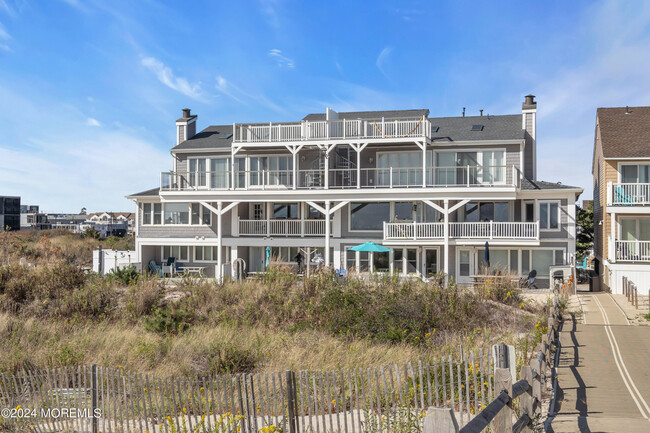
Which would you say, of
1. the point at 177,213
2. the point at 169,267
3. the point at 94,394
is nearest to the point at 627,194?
the point at 177,213

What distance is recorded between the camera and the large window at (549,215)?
90.9 feet

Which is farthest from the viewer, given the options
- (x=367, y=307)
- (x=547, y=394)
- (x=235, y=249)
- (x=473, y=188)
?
(x=235, y=249)

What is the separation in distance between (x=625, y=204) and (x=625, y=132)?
436 cm

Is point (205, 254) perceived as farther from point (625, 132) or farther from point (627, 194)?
point (625, 132)

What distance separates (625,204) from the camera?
1058 inches

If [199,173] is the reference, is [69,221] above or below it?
below

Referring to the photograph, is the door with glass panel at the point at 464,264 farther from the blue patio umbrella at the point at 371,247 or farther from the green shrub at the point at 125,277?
the green shrub at the point at 125,277

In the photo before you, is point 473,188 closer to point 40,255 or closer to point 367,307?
point 367,307

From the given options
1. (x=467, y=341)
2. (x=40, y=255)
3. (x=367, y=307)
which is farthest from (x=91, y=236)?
(x=467, y=341)

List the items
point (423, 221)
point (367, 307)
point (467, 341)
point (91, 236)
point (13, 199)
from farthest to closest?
point (13, 199)
point (91, 236)
point (423, 221)
point (367, 307)
point (467, 341)

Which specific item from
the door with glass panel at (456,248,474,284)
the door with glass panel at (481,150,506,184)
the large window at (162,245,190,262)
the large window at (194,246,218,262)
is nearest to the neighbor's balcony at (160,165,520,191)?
the door with glass panel at (481,150,506,184)

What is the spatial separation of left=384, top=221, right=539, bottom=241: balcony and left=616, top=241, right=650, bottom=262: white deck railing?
4028mm

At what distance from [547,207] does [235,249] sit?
1639 cm

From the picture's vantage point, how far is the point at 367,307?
15.9m
